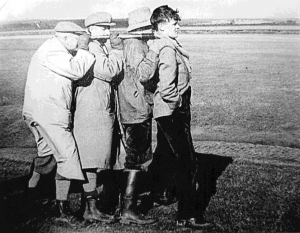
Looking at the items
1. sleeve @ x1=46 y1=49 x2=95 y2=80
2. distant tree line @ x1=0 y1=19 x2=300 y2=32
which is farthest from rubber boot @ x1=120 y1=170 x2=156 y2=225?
distant tree line @ x1=0 y1=19 x2=300 y2=32

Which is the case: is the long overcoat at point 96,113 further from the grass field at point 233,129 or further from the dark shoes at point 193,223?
the dark shoes at point 193,223

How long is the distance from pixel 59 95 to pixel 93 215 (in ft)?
3.43

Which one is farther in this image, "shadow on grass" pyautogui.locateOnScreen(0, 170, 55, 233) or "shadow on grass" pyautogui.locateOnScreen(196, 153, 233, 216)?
"shadow on grass" pyautogui.locateOnScreen(196, 153, 233, 216)

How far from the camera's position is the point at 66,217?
3.19 metres

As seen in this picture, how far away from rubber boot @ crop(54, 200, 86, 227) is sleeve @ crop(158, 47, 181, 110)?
1.23 metres

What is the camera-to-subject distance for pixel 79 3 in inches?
151

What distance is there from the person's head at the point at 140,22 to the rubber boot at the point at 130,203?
121 cm

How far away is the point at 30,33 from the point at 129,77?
65.7 inches

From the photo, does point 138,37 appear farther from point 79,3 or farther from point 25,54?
point 25,54

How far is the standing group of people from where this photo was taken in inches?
120

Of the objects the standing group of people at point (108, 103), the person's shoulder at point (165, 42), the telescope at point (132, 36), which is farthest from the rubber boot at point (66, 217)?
the person's shoulder at point (165, 42)

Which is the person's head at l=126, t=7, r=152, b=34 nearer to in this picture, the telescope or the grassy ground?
the telescope

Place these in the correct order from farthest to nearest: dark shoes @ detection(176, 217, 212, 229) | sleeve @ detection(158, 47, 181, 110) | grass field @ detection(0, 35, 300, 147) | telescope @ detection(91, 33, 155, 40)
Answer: grass field @ detection(0, 35, 300, 147) → telescope @ detection(91, 33, 155, 40) → dark shoes @ detection(176, 217, 212, 229) → sleeve @ detection(158, 47, 181, 110)

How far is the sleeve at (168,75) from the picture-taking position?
296 cm
